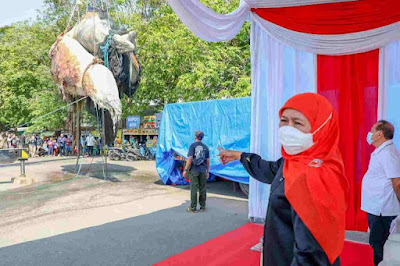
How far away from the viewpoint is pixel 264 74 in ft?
13.5

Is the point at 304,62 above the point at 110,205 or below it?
above

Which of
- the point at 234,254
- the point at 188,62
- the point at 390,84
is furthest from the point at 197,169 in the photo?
the point at 188,62

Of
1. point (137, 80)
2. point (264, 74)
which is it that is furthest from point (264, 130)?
point (137, 80)

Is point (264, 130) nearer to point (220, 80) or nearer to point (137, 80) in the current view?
point (137, 80)

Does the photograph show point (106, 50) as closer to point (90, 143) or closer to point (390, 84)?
point (390, 84)

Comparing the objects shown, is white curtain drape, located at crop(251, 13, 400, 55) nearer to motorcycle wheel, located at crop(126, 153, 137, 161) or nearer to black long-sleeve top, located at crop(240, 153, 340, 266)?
black long-sleeve top, located at crop(240, 153, 340, 266)

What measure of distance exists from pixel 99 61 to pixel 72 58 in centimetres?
76

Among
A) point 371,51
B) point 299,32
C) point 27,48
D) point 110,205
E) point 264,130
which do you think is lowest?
point 110,205

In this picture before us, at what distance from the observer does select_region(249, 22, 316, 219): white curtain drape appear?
4.08 meters

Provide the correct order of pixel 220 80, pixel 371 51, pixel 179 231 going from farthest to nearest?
pixel 220 80 → pixel 179 231 → pixel 371 51

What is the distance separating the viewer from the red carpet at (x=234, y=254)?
3.09 meters

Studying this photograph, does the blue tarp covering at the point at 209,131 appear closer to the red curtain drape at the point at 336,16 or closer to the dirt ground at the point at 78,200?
the dirt ground at the point at 78,200

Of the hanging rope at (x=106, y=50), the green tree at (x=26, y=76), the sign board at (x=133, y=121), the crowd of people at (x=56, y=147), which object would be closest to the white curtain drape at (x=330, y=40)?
the hanging rope at (x=106, y=50)

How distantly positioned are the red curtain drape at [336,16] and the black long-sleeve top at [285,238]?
2.84 meters
